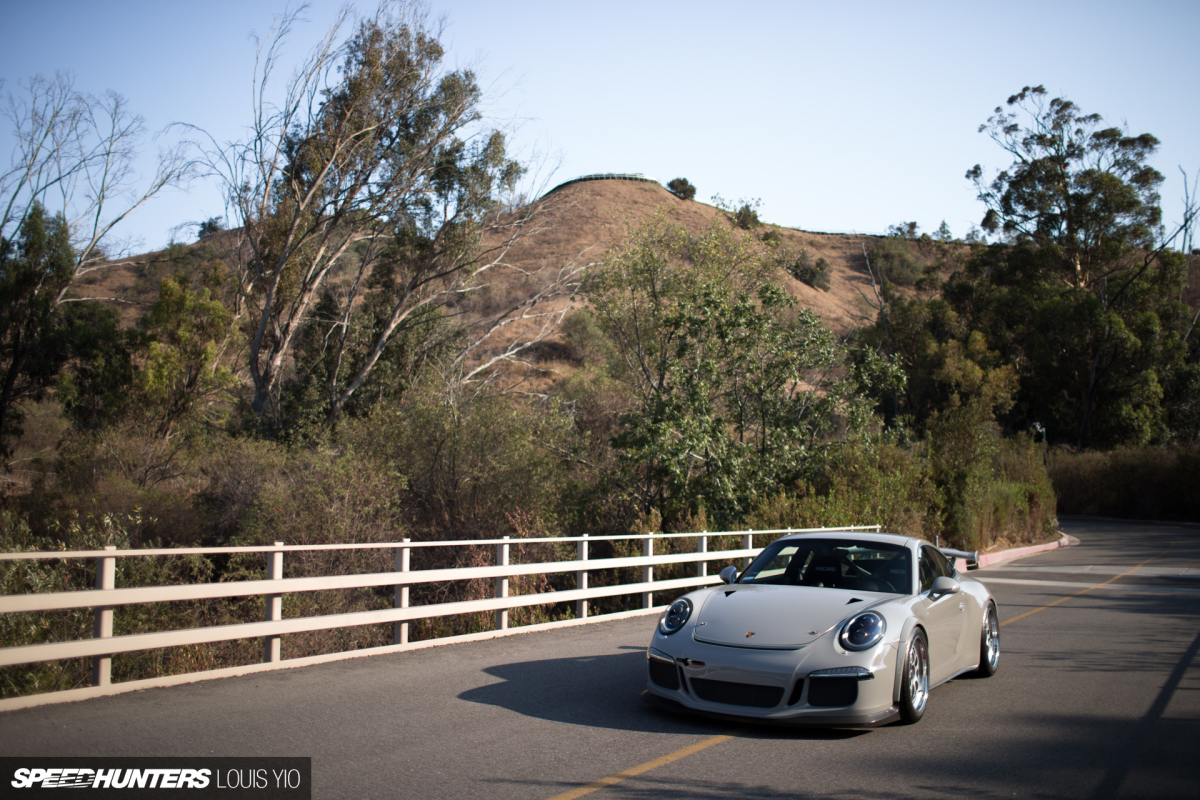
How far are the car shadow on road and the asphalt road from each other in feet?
0.08

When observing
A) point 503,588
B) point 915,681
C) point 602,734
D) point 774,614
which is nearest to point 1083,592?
point 503,588

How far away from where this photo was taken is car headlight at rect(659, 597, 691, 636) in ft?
22.1

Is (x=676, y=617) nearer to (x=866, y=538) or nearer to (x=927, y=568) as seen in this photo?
(x=866, y=538)

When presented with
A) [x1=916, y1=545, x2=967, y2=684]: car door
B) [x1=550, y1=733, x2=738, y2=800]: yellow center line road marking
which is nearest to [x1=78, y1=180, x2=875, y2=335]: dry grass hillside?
[x1=916, y1=545, x2=967, y2=684]: car door

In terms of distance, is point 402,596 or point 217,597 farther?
point 402,596

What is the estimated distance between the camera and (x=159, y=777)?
16.2ft

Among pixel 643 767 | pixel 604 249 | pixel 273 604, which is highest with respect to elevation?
pixel 604 249

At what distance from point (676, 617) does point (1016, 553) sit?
75.4 feet

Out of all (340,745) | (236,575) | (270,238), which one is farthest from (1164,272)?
(340,745)

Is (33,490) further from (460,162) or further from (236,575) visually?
(460,162)

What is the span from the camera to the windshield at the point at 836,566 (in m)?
7.39

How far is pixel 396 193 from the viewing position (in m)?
33.5

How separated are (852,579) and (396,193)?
2928 centimetres

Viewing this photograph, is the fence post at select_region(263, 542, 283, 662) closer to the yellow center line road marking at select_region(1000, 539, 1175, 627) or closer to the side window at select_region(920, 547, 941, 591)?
the side window at select_region(920, 547, 941, 591)
